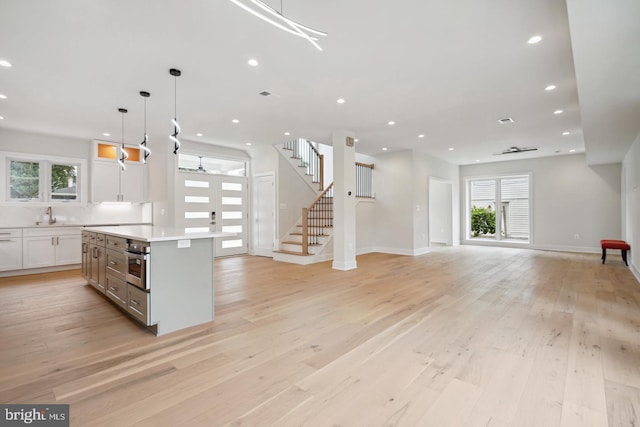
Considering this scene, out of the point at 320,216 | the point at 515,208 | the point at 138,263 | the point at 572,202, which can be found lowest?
the point at 138,263

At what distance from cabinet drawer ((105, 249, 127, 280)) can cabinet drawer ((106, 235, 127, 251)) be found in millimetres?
57

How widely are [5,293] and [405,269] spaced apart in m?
6.60

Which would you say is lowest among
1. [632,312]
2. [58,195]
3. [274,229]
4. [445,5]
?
[632,312]

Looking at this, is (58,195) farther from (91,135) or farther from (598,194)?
(598,194)

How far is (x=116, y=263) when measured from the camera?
3.58m

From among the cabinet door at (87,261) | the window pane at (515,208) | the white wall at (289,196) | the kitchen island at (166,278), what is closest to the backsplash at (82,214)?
the cabinet door at (87,261)

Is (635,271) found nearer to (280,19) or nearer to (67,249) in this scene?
(280,19)

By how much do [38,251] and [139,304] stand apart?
4.70 m

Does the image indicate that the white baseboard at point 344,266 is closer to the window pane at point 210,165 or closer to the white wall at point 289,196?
the white wall at point 289,196

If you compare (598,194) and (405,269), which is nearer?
(405,269)

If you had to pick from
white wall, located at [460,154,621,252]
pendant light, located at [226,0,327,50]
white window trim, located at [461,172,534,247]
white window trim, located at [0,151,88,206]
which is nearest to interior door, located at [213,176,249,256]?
white window trim, located at [0,151,88,206]

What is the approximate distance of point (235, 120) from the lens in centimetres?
553

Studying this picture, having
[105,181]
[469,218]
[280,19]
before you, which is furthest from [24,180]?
[469,218]

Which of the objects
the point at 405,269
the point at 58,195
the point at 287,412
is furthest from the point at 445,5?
the point at 58,195
